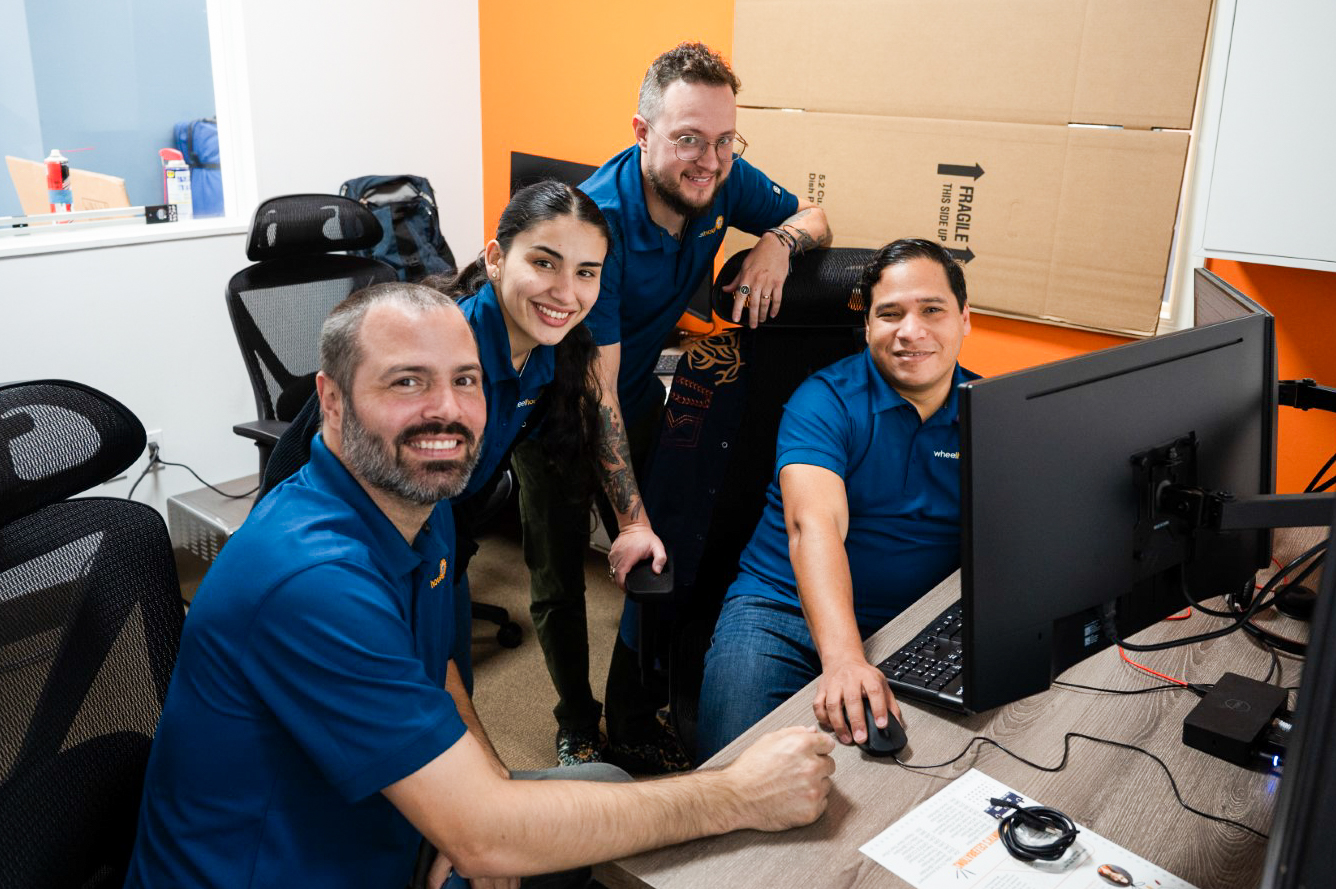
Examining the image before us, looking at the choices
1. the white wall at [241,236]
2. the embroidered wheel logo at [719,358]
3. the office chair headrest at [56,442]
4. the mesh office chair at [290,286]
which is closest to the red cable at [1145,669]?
the embroidered wheel logo at [719,358]

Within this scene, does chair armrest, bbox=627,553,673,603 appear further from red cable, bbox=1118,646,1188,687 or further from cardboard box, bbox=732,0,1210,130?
cardboard box, bbox=732,0,1210,130

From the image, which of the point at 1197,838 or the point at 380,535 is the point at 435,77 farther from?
the point at 1197,838

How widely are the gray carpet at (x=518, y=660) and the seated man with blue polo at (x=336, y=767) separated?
4.42ft

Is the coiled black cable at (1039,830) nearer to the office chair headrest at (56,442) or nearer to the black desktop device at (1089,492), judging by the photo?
the black desktop device at (1089,492)

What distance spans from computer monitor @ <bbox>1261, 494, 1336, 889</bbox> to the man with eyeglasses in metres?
1.27

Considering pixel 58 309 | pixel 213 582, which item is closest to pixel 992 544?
pixel 213 582

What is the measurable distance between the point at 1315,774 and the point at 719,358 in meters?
1.38

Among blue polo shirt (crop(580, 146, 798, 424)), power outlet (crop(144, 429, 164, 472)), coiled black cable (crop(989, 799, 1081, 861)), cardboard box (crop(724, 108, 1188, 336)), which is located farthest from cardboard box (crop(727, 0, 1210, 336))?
power outlet (crop(144, 429, 164, 472))

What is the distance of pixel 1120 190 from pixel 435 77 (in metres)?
2.51

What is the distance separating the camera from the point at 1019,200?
104 inches

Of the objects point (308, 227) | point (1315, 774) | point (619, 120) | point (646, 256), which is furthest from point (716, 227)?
point (1315, 774)

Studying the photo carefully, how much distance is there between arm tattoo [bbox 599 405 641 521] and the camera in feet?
6.64

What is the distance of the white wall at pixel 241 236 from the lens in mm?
3152

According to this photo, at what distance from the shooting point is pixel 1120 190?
2510mm
